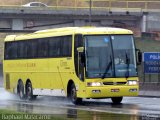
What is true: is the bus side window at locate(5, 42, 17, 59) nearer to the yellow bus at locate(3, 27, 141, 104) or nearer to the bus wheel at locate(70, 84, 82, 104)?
the yellow bus at locate(3, 27, 141, 104)

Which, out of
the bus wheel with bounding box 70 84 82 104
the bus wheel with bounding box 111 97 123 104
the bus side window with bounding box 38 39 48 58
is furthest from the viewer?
the bus side window with bounding box 38 39 48 58

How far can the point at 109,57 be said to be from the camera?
89.3 feet

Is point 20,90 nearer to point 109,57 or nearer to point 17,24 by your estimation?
point 109,57

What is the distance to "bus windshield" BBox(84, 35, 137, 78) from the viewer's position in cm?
2706

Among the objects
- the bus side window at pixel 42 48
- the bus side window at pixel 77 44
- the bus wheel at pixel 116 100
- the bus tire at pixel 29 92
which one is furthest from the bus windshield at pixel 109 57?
the bus tire at pixel 29 92

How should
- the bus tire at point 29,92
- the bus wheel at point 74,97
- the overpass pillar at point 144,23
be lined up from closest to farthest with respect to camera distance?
the bus wheel at point 74,97
the bus tire at point 29,92
the overpass pillar at point 144,23

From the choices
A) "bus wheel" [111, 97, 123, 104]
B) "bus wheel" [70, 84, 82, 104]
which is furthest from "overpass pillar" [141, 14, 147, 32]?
"bus wheel" [70, 84, 82, 104]

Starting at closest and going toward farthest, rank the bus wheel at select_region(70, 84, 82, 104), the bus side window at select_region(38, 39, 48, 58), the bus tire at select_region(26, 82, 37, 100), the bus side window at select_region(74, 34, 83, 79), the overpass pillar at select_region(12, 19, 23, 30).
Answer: the bus side window at select_region(74, 34, 83, 79), the bus wheel at select_region(70, 84, 82, 104), the bus side window at select_region(38, 39, 48, 58), the bus tire at select_region(26, 82, 37, 100), the overpass pillar at select_region(12, 19, 23, 30)

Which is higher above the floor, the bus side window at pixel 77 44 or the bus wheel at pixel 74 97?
the bus side window at pixel 77 44

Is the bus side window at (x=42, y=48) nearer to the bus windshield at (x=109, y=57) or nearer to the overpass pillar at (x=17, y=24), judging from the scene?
the bus windshield at (x=109, y=57)

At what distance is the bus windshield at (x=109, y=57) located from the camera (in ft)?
88.8

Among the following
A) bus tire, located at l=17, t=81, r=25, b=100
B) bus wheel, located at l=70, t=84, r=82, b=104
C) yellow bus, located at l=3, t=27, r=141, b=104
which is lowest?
bus tire, located at l=17, t=81, r=25, b=100

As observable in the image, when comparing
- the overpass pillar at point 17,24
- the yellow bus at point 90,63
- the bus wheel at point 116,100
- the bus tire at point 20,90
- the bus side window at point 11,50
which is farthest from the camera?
the overpass pillar at point 17,24

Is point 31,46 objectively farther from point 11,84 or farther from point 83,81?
point 83,81
